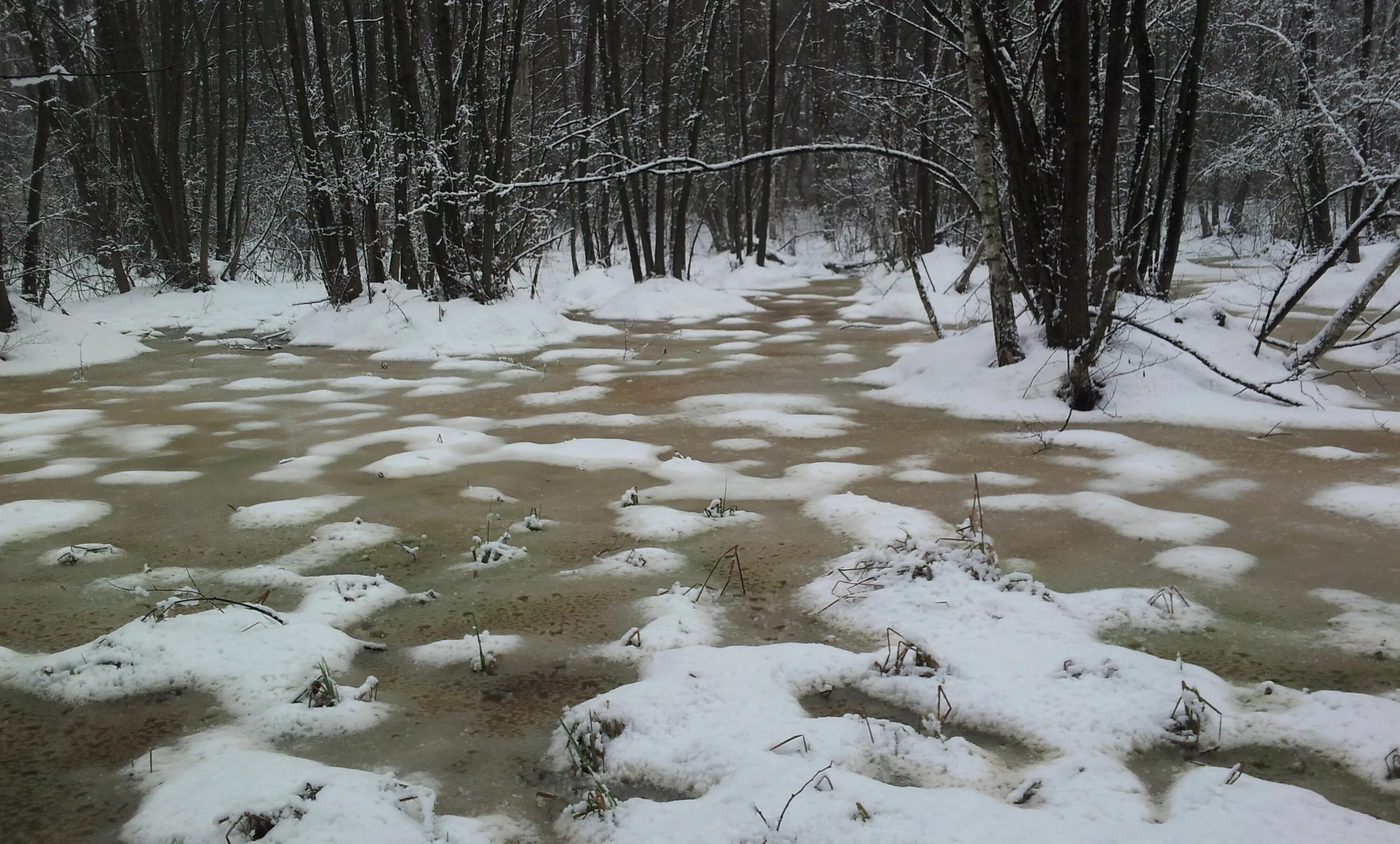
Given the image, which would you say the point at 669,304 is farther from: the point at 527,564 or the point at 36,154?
the point at 527,564

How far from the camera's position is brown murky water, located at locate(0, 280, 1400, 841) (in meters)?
2.44

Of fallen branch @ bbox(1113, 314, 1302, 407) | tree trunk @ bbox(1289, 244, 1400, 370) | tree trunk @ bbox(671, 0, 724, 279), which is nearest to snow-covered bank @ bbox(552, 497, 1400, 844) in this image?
fallen branch @ bbox(1113, 314, 1302, 407)

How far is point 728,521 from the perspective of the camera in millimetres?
4273

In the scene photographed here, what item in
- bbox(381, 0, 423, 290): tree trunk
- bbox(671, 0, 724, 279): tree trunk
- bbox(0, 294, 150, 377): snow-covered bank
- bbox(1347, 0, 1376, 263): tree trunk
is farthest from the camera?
bbox(671, 0, 724, 279): tree trunk

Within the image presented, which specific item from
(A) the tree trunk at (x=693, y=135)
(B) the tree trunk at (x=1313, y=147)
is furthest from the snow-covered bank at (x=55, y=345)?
(B) the tree trunk at (x=1313, y=147)

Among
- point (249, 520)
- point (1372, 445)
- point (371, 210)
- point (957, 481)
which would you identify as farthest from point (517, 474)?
point (371, 210)

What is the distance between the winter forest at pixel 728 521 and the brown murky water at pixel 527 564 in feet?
0.07

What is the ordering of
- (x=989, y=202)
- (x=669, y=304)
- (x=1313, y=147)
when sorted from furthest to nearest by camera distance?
1. (x=669, y=304)
2. (x=1313, y=147)
3. (x=989, y=202)

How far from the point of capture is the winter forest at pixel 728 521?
2268mm

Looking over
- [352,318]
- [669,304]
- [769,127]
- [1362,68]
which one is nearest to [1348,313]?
[1362,68]

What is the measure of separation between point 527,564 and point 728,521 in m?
0.95

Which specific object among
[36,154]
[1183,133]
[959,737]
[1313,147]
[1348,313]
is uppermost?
[36,154]

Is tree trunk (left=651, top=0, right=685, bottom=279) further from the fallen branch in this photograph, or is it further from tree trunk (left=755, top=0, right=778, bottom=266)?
the fallen branch

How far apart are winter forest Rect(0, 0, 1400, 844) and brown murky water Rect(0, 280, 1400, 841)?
22 millimetres
